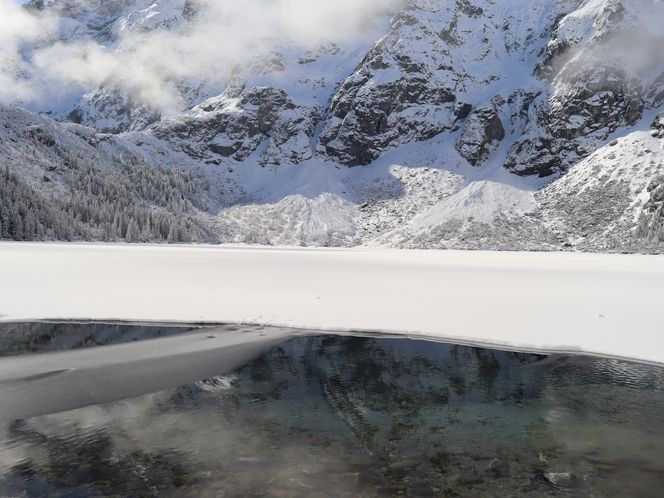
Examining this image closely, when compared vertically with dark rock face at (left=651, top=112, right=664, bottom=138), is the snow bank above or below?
below

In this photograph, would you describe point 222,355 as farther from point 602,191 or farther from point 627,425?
point 602,191

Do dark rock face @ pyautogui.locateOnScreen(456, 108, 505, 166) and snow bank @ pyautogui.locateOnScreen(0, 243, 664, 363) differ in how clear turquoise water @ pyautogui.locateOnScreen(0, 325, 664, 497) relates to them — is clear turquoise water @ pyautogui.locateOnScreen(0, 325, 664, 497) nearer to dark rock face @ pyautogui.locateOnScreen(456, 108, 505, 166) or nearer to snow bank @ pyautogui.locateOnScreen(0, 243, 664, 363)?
snow bank @ pyautogui.locateOnScreen(0, 243, 664, 363)

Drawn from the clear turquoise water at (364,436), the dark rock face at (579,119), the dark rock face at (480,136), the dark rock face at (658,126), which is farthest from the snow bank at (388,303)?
the dark rock face at (480,136)

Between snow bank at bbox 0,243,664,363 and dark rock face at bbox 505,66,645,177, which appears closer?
snow bank at bbox 0,243,664,363

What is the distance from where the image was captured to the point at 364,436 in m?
9.65


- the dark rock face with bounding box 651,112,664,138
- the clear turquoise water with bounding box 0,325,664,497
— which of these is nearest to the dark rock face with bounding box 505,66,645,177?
the dark rock face with bounding box 651,112,664,138

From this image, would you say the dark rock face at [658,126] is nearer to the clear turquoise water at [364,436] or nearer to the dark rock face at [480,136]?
the dark rock face at [480,136]

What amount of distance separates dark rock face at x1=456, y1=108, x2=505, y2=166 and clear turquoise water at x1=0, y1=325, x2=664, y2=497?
186467mm

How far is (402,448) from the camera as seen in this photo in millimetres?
9148

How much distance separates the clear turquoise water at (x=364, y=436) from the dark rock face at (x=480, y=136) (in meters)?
186

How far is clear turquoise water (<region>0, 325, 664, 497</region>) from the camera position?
7766 millimetres

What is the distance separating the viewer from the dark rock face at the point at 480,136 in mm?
189250

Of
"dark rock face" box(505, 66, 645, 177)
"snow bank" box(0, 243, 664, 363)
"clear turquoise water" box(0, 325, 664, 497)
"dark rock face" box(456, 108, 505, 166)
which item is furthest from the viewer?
"dark rock face" box(456, 108, 505, 166)

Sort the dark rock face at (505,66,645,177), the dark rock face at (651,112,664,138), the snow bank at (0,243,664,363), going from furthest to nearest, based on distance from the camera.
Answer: the dark rock face at (505,66,645,177)
the dark rock face at (651,112,664,138)
the snow bank at (0,243,664,363)
